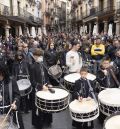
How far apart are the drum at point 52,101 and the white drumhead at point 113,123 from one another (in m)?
1.25

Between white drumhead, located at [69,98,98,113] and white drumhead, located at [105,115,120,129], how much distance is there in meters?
0.75

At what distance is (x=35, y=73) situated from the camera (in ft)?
19.9

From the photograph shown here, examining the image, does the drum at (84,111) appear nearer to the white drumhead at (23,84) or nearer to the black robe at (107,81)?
the black robe at (107,81)

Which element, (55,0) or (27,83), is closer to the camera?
(27,83)

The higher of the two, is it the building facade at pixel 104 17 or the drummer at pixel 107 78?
the building facade at pixel 104 17

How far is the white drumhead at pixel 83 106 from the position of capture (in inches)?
198

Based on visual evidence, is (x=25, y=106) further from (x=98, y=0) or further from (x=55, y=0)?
(x=55, y=0)

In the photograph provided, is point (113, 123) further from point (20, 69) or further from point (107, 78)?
point (20, 69)

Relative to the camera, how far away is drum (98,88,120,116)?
201 inches

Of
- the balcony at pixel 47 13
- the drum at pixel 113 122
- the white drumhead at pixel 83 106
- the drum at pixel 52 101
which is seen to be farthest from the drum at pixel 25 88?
the balcony at pixel 47 13

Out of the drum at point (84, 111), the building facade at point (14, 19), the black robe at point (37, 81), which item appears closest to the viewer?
the drum at point (84, 111)

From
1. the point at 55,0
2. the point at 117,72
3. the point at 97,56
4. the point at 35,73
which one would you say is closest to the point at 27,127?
the point at 35,73

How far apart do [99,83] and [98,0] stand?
1445 inches

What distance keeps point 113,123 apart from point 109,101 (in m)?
1.03
